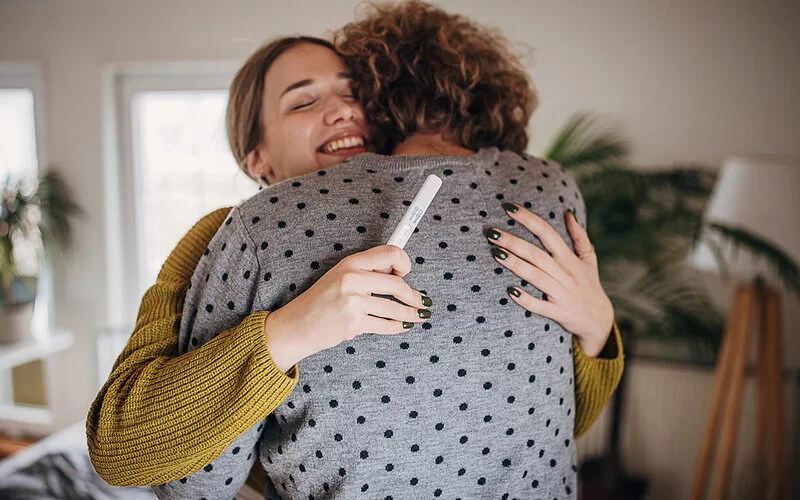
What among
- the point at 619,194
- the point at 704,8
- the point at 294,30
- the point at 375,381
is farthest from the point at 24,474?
the point at 704,8

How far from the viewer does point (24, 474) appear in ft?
6.27

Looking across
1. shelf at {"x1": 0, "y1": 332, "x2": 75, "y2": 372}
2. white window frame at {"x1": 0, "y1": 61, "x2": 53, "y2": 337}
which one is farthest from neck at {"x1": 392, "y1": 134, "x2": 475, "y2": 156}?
white window frame at {"x1": 0, "y1": 61, "x2": 53, "y2": 337}

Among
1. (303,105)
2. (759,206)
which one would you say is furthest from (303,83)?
(759,206)

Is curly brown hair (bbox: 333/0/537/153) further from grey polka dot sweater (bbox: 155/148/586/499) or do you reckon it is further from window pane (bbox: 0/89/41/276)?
window pane (bbox: 0/89/41/276)

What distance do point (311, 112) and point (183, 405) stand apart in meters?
0.49

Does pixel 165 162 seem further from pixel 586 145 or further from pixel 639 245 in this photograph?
pixel 639 245

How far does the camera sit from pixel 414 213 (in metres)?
0.59

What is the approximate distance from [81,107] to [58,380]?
1566mm

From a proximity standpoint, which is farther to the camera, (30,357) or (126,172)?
(126,172)

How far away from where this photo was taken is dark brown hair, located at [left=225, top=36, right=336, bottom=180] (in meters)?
0.93

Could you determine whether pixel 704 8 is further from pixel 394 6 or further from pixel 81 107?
pixel 81 107

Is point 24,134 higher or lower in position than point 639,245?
Result: higher

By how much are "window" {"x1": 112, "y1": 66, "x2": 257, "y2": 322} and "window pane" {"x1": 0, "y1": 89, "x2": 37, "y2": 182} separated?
62cm

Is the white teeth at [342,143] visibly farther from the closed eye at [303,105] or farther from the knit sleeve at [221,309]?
the knit sleeve at [221,309]
